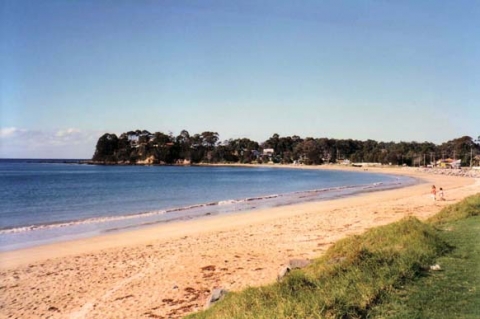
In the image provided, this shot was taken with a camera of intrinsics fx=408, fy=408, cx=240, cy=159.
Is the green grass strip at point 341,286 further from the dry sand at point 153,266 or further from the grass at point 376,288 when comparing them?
the dry sand at point 153,266

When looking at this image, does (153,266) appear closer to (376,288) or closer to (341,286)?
(341,286)

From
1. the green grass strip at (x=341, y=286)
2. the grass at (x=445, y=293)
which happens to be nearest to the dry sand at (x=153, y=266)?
the green grass strip at (x=341, y=286)

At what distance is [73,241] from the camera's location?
19078 millimetres

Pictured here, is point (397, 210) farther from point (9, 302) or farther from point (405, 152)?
point (405, 152)

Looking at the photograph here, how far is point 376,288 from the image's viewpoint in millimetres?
6602

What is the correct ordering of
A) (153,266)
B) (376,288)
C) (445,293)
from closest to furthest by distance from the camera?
(445,293) < (376,288) < (153,266)

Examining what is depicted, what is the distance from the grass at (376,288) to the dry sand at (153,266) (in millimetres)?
3059

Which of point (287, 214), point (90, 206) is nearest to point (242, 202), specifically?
point (287, 214)

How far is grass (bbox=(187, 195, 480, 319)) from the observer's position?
571cm

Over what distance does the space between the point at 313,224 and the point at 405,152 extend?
157 meters

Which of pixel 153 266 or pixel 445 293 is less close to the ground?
pixel 445 293

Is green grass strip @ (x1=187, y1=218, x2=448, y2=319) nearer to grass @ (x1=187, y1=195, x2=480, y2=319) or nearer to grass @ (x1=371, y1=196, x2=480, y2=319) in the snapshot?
grass @ (x1=187, y1=195, x2=480, y2=319)

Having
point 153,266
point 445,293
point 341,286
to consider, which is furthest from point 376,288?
point 153,266

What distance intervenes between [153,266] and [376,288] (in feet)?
29.0
